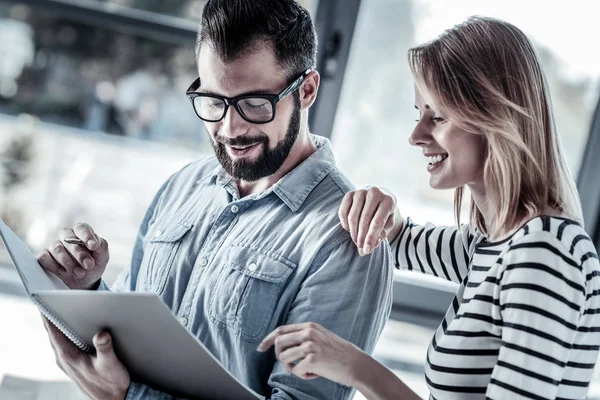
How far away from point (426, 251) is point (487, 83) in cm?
44

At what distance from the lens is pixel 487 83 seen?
46.4 inches

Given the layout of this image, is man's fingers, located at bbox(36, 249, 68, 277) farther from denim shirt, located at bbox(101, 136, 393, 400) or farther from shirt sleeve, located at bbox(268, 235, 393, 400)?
shirt sleeve, located at bbox(268, 235, 393, 400)

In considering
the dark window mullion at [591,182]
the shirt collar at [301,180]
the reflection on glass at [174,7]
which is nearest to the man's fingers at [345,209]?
the shirt collar at [301,180]

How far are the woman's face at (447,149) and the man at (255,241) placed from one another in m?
0.18

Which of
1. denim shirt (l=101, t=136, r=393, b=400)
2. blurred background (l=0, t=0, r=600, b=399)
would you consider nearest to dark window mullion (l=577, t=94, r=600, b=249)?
blurred background (l=0, t=0, r=600, b=399)

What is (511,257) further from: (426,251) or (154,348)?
(154,348)

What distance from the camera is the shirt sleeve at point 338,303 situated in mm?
1256

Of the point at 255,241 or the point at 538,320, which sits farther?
the point at 255,241

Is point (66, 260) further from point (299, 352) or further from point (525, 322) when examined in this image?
point (525, 322)

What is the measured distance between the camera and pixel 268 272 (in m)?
1.34

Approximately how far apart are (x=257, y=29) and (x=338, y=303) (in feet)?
1.72

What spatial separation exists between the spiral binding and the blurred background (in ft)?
4.16

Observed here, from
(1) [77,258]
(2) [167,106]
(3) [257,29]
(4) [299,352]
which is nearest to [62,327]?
(1) [77,258]

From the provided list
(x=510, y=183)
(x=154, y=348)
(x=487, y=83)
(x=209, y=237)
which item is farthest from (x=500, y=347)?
(x=209, y=237)
